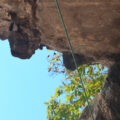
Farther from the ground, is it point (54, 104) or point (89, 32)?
point (89, 32)

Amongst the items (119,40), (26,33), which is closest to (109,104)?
(119,40)

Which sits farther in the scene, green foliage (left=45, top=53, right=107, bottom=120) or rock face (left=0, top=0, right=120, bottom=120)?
green foliage (left=45, top=53, right=107, bottom=120)

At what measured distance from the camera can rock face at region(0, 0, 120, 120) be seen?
4227 mm

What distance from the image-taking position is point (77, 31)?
15.7ft

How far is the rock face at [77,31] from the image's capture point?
423cm

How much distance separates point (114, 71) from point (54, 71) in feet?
14.3

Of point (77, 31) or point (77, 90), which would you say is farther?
point (77, 90)

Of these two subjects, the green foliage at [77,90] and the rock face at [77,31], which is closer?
the rock face at [77,31]

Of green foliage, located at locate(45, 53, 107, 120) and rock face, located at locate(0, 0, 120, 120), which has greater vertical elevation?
rock face, located at locate(0, 0, 120, 120)

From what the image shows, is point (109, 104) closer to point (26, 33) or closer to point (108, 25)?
point (108, 25)

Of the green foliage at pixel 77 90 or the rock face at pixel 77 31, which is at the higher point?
the rock face at pixel 77 31

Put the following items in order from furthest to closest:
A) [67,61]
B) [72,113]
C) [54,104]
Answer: [54,104] → [72,113] → [67,61]

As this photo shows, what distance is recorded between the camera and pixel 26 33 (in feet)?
18.1

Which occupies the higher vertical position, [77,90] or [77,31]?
[77,31]
